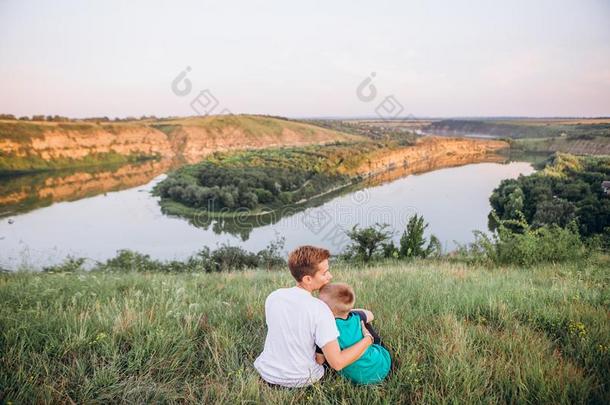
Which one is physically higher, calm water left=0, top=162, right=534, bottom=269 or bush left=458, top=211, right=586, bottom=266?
bush left=458, top=211, right=586, bottom=266

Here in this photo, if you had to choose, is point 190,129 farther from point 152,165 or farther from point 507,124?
point 507,124

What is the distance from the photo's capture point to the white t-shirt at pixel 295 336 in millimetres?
2268

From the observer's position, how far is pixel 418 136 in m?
91.5

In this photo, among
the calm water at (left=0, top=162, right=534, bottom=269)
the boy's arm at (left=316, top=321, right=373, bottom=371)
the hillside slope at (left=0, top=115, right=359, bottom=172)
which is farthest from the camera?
the hillside slope at (left=0, top=115, right=359, bottom=172)

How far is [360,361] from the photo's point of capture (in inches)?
96.8

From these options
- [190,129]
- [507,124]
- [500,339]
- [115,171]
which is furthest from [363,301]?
[190,129]

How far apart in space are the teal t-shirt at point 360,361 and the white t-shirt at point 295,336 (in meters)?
0.22

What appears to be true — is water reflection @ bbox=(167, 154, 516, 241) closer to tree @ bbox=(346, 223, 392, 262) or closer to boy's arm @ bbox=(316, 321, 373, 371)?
tree @ bbox=(346, 223, 392, 262)

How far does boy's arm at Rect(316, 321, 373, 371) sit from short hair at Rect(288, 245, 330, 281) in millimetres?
483

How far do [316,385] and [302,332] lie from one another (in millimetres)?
400

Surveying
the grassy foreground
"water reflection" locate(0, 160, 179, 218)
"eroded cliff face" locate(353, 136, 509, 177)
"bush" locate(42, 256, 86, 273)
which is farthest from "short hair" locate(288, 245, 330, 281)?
"eroded cliff face" locate(353, 136, 509, 177)

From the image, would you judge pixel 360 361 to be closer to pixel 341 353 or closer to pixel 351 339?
pixel 351 339

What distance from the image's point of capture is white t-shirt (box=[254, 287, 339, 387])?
227 cm

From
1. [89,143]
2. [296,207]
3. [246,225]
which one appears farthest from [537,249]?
[89,143]
